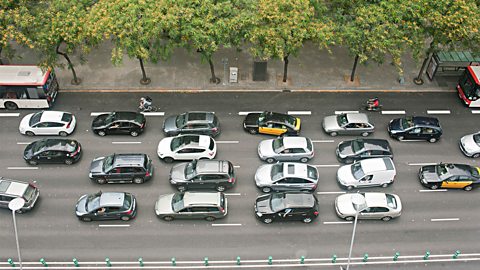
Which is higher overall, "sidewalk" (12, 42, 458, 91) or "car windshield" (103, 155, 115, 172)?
"sidewalk" (12, 42, 458, 91)

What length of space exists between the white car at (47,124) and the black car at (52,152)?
179cm

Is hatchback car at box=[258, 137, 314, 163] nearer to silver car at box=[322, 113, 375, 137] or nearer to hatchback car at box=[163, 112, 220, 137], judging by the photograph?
silver car at box=[322, 113, 375, 137]

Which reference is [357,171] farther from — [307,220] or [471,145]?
[471,145]

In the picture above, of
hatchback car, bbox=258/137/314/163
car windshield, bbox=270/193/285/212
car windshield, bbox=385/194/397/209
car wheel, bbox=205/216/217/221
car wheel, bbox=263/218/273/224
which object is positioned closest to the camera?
car windshield, bbox=270/193/285/212

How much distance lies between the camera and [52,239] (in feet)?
105

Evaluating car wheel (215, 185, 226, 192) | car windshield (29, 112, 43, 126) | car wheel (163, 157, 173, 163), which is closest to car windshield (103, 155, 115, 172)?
car wheel (163, 157, 173, 163)

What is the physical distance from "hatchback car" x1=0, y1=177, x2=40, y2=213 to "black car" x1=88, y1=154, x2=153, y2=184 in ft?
12.3

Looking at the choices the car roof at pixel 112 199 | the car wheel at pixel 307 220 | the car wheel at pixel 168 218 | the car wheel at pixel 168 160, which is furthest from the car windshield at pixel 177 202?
the car wheel at pixel 307 220

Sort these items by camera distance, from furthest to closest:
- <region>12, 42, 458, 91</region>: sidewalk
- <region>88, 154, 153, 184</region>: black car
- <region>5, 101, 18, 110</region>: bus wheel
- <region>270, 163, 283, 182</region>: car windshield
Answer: <region>12, 42, 458, 91</region>: sidewalk < <region>5, 101, 18, 110</region>: bus wheel < <region>88, 154, 153, 184</region>: black car < <region>270, 163, 283, 182</region>: car windshield

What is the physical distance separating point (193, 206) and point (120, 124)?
9.45 meters

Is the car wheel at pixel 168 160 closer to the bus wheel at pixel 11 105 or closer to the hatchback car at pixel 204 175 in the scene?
the hatchback car at pixel 204 175

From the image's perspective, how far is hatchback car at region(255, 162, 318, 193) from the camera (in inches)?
1321

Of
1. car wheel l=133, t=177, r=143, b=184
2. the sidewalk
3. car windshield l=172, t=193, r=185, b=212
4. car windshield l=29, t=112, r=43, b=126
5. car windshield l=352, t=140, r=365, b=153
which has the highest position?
the sidewalk

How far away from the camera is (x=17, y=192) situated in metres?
32.4
